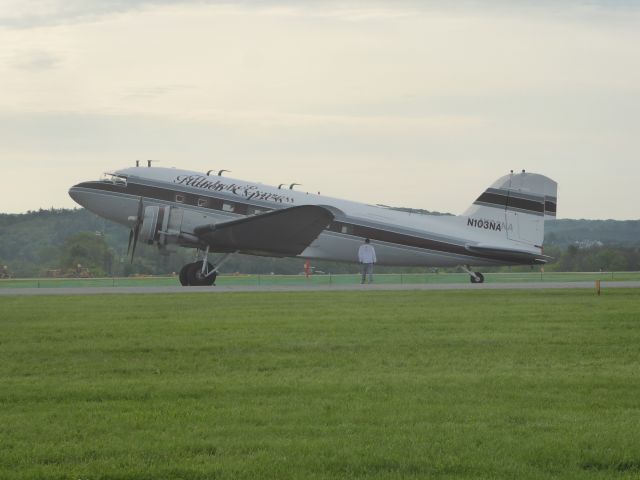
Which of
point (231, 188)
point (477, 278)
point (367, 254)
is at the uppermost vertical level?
point (231, 188)

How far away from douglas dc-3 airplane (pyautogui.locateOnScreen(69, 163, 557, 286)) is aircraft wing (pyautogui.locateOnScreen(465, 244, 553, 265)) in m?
0.04

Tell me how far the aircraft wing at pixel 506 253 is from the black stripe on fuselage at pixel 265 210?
10 centimetres

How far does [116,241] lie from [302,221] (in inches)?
2029

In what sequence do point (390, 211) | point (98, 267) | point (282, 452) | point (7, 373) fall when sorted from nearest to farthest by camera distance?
point (282, 452), point (7, 373), point (390, 211), point (98, 267)

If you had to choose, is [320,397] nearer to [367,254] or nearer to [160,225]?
[160,225]

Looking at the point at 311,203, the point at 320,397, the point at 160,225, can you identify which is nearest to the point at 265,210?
the point at 311,203

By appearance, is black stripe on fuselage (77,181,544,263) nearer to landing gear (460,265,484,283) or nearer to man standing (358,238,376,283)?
landing gear (460,265,484,283)

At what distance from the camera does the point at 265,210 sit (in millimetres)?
34219

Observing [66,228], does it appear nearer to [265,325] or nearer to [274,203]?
[274,203]

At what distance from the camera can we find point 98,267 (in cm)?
5134

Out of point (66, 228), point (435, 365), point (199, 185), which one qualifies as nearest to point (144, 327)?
point (435, 365)

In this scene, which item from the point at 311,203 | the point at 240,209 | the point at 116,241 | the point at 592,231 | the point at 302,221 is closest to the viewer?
the point at 302,221

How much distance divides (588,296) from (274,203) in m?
12.8

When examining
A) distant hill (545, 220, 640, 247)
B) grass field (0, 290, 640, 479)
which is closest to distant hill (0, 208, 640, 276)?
distant hill (545, 220, 640, 247)
